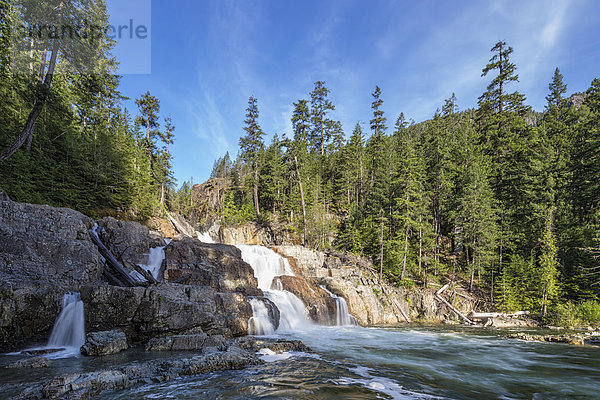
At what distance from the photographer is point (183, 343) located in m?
10.1

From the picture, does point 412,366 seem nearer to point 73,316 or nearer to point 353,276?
point 73,316

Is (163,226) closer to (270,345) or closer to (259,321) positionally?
(259,321)

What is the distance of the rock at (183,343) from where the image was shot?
9.92 metres

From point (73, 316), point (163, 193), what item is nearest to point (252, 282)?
point (73, 316)

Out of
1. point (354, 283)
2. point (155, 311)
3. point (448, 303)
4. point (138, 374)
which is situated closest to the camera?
point (138, 374)

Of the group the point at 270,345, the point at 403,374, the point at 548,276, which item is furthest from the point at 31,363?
the point at 548,276

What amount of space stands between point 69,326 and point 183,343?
4.44 meters

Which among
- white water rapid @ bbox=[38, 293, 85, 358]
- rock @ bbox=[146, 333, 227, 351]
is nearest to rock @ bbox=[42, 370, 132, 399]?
rock @ bbox=[146, 333, 227, 351]

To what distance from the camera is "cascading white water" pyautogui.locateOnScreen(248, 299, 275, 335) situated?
14391mm

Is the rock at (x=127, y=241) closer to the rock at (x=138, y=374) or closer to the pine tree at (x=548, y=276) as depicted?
the rock at (x=138, y=374)

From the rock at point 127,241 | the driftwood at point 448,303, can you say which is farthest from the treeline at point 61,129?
the driftwood at point 448,303

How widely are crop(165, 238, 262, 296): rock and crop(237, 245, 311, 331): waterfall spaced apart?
1.79 metres

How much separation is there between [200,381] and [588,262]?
31178 millimetres

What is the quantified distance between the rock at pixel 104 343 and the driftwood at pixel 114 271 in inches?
178
